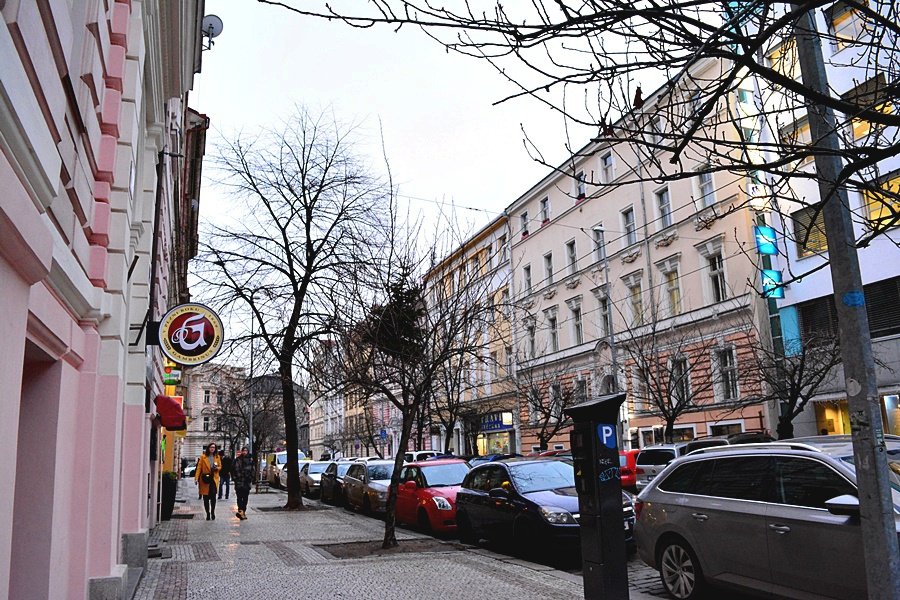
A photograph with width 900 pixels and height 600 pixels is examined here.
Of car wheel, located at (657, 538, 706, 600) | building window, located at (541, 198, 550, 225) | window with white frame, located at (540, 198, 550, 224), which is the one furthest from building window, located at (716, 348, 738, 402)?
car wheel, located at (657, 538, 706, 600)

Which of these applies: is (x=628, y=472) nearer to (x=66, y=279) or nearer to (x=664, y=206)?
(x=66, y=279)

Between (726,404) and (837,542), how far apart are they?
24.3 metres

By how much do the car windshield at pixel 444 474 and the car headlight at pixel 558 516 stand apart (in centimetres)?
573

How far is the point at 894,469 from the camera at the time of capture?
743 cm

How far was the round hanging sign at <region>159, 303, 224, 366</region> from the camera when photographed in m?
11.6

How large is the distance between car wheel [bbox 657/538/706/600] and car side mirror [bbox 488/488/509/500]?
3870mm

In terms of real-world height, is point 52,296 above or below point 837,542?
above

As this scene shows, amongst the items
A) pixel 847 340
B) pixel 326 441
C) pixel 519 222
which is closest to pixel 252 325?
pixel 847 340

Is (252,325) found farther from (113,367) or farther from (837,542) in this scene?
(837,542)

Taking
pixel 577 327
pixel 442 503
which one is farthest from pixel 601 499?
pixel 577 327

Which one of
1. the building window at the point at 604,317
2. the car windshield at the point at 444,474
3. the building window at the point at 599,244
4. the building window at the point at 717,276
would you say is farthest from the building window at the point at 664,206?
the car windshield at the point at 444,474

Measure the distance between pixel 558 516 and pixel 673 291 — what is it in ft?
82.9

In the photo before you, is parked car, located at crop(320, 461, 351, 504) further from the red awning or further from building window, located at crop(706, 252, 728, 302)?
building window, located at crop(706, 252, 728, 302)

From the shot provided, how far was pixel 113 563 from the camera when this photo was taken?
833 cm
